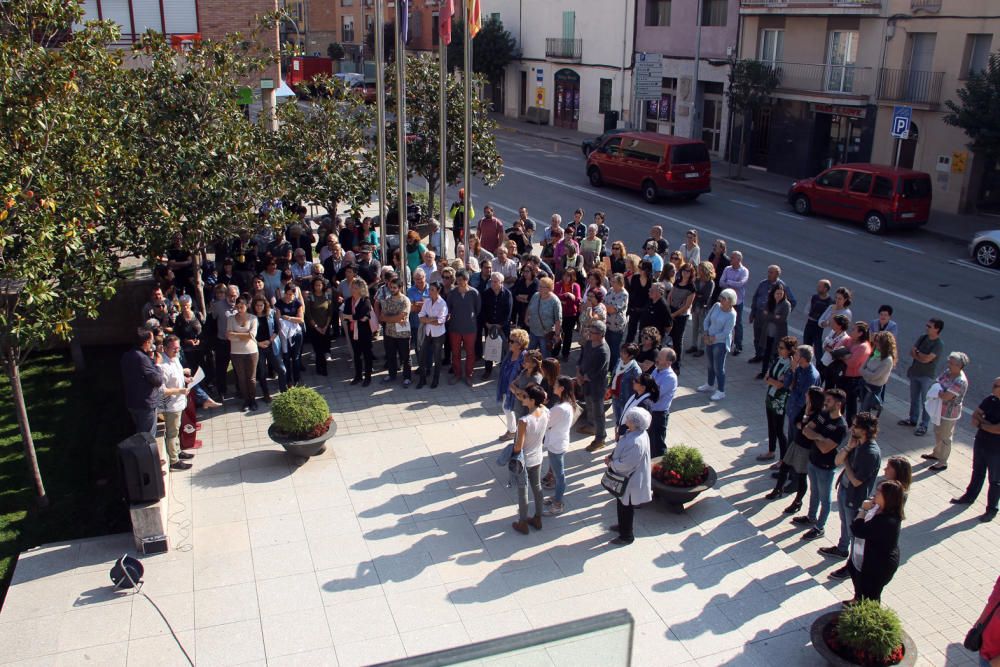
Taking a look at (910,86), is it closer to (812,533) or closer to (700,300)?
(700,300)

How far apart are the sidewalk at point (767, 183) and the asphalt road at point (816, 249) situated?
0.50m

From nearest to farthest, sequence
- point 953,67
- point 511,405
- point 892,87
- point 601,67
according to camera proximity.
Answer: point 511,405
point 953,67
point 892,87
point 601,67

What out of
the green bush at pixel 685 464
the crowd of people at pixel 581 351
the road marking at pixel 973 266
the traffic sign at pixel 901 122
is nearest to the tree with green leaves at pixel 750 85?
the traffic sign at pixel 901 122

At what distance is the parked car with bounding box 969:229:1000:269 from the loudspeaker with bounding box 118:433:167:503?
2012cm

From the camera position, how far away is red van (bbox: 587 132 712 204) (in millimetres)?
26500

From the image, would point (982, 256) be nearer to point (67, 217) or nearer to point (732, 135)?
point (732, 135)

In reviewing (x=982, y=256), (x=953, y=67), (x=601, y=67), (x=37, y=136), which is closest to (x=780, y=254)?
(x=982, y=256)

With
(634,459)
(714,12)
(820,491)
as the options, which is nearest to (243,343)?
(634,459)

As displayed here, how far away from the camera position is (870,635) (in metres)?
6.76

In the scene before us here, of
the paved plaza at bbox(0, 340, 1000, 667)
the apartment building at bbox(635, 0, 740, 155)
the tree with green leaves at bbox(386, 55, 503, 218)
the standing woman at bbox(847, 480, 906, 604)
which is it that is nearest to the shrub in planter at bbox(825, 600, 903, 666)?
the standing woman at bbox(847, 480, 906, 604)

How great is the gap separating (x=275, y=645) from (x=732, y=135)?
105 feet

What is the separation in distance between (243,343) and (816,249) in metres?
16.0

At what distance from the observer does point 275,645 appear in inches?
293

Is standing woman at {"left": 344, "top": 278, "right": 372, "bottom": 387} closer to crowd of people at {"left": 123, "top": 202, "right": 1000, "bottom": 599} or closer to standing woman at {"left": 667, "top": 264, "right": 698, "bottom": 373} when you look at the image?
crowd of people at {"left": 123, "top": 202, "right": 1000, "bottom": 599}
